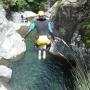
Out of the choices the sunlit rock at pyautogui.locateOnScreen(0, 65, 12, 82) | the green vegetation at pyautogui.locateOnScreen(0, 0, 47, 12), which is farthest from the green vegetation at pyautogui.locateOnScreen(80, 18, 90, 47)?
the green vegetation at pyautogui.locateOnScreen(0, 0, 47, 12)

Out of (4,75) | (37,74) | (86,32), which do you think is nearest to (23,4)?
(37,74)

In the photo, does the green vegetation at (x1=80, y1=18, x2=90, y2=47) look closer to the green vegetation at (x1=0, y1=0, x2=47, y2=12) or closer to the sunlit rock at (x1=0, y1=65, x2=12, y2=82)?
the sunlit rock at (x1=0, y1=65, x2=12, y2=82)

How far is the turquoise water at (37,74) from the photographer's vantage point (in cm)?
1190

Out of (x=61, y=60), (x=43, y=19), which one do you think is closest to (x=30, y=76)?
(x=61, y=60)

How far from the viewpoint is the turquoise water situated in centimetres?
1190

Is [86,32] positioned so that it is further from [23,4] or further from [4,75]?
[23,4]

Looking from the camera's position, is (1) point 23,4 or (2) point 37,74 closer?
(2) point 37,74

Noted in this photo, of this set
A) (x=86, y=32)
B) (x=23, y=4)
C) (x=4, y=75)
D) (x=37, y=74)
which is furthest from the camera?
(x=23, y=4)

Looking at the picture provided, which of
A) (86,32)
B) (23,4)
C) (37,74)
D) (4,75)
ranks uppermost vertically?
(86,32)

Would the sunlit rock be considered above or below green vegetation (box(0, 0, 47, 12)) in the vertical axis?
above

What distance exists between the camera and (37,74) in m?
13.2

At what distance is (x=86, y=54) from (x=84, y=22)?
1620 millimetres

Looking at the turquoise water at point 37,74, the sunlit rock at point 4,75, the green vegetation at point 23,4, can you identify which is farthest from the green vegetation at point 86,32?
the green vegetation at point 23,4

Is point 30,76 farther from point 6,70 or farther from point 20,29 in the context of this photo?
point 20,29
